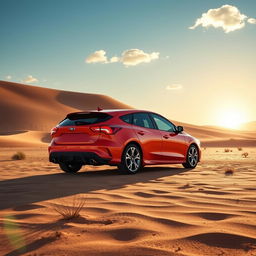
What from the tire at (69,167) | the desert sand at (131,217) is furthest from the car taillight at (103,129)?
the tire at (69,167)

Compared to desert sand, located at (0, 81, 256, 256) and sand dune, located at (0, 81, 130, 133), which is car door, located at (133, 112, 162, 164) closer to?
desert sand, located at (0, 81, 256, 256)

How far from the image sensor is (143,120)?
11.0m

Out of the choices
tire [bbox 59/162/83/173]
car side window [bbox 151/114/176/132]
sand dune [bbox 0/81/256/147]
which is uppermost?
sand dune [bbox 0/81/256/147]

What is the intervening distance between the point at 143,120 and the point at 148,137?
1.83 ft

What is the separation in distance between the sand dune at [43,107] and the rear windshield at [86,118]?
55.9m

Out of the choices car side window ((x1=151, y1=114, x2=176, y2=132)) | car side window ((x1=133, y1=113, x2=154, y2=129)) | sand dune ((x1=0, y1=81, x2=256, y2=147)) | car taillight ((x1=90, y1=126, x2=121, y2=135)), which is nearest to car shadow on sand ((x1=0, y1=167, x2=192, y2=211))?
car taillight ((x1=90, y1=126, x2=121, y2=135))

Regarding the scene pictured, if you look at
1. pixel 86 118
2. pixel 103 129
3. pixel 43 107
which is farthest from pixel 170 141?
pixel 43 107

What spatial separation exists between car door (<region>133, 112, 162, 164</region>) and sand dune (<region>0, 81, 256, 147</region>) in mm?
55302

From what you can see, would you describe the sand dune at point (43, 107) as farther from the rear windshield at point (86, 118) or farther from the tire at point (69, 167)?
the rear windshield at point (86, 118)

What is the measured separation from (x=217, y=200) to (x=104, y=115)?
15.2 ft

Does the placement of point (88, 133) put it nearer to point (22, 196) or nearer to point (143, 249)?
point (22, 196)

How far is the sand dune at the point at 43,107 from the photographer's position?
93.8 metres

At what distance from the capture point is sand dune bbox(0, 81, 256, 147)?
93750mm

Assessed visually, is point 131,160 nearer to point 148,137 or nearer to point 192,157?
point 148,137
